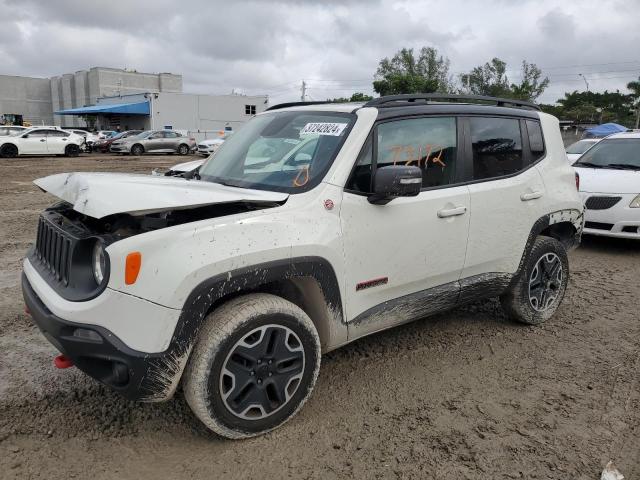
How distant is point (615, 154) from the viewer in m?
8.04

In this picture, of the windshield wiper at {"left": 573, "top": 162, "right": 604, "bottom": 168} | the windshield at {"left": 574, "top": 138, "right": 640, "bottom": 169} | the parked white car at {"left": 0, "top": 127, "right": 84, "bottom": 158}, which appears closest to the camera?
the windshield at {"left": 574, "top": 138, "right": 640, "bottom": 169}

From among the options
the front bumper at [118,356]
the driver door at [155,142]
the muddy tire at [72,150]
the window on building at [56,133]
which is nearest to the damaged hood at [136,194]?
the front bumper at [118,356]

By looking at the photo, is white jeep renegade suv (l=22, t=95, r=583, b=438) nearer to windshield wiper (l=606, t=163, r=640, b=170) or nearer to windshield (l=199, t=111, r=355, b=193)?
windshield (l=199, t=111, r=355, b=193)

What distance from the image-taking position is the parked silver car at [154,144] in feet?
89.9

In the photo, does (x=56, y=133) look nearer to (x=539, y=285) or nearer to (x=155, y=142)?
(x=155, y=142)

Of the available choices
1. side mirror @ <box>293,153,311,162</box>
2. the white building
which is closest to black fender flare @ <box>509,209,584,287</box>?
side mirror @ <box>293,153,311,162</box>

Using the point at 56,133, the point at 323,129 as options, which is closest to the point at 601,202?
the point at 323,129

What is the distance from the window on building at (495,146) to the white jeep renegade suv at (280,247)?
13 millimetres

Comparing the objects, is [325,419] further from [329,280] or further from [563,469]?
[563,469]

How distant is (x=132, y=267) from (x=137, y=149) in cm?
2727

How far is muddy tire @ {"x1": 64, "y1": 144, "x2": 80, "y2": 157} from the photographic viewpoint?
25625 millimetres

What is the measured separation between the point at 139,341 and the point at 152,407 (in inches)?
38.3

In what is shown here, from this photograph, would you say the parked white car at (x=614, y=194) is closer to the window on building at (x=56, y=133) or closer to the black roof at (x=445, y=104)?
the black roof at (x=445, y=104)

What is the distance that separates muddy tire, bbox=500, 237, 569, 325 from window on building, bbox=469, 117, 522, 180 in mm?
728
